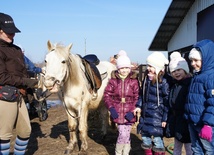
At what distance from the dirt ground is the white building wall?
20.0 ft

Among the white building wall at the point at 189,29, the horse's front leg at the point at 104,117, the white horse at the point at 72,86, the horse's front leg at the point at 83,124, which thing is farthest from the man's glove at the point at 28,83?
the white building wall at the point at 189,29

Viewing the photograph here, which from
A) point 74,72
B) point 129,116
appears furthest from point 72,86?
point 129,116

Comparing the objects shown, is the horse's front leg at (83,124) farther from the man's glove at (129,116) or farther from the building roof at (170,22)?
the building roof at (170,22)

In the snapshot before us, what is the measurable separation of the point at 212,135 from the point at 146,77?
115cm

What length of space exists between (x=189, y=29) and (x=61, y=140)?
28.2 ft

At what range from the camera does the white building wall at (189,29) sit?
1028 cm

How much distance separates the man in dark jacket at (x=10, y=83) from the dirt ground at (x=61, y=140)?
143 centimetres

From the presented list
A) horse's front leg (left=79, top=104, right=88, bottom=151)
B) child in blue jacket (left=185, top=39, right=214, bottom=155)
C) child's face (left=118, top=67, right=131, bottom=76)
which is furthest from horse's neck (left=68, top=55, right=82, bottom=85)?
child in blue jacket (left=185, top=39, right=214, bottom=155)

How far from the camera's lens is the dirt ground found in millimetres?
4508

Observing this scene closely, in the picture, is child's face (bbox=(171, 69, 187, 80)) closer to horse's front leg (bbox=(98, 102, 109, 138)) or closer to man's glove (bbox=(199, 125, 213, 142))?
man's glove (bbox=(199, 125, 213, 142))

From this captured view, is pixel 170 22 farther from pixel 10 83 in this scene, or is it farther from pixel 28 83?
pixel 10 83

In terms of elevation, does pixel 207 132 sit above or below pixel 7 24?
below

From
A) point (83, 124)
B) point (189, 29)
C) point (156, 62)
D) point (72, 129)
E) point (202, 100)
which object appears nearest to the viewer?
point (202, 100)

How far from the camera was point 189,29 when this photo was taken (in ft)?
38.4
